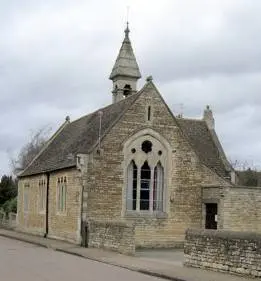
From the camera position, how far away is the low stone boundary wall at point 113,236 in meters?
25.8

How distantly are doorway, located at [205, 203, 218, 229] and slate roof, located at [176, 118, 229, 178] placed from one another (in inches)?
178

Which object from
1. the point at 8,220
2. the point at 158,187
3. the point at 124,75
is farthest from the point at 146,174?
the point at 8,220

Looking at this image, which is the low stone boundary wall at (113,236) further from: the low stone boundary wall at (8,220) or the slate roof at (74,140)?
the low stone boundary wall at (8,220)

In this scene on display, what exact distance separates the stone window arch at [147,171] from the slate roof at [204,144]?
4.90 m

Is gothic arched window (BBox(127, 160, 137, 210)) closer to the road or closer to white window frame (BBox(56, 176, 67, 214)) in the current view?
white window frame (BBox(56, 176, 67, 214))

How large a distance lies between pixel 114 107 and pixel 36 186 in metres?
9.48

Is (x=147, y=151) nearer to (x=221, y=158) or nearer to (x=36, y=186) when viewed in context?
(x=221, y=158)

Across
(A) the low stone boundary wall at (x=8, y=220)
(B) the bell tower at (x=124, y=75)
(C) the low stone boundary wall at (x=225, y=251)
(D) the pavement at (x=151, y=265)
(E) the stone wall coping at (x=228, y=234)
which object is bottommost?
(A) the low stone boundary wall at (x=8, y=220)

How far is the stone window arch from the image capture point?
32.9m

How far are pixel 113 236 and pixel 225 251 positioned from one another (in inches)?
364

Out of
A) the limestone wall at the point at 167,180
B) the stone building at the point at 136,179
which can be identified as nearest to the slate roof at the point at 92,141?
the stone building at the point at 136,179

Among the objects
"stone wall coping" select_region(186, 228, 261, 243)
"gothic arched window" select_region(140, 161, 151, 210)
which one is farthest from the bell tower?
"stone wall coping" select_region(186, 228, 261, 243)

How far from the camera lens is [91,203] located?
1239 inches

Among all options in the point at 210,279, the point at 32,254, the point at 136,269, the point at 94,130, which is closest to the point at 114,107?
the point at 94,130
